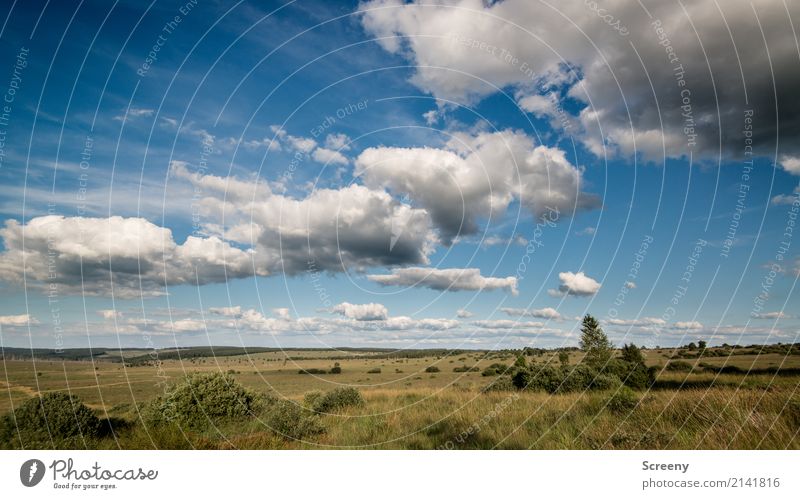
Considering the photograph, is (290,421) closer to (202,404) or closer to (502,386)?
(202,404)

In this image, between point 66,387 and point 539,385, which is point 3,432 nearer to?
point 66,387

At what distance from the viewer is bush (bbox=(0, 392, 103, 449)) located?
380 inches

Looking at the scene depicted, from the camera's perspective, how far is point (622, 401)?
Answer: 10.9 meters

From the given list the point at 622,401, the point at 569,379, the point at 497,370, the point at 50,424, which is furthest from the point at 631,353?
the point at 50,424

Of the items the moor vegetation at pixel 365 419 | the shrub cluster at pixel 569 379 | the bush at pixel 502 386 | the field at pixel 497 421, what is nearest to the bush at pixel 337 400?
the moor vegetation at pixel 365 419

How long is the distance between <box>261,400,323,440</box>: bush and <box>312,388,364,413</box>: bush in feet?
6.62

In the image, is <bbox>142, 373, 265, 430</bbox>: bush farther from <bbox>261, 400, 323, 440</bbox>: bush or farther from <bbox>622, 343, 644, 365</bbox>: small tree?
<bbox>622, 343, 644, 365</bbox>: small tree

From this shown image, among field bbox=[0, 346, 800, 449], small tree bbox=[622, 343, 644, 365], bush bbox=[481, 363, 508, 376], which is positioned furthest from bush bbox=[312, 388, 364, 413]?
small tree bbox=[622, 343, 644, 365]

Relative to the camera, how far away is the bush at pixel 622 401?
10.6 meters
